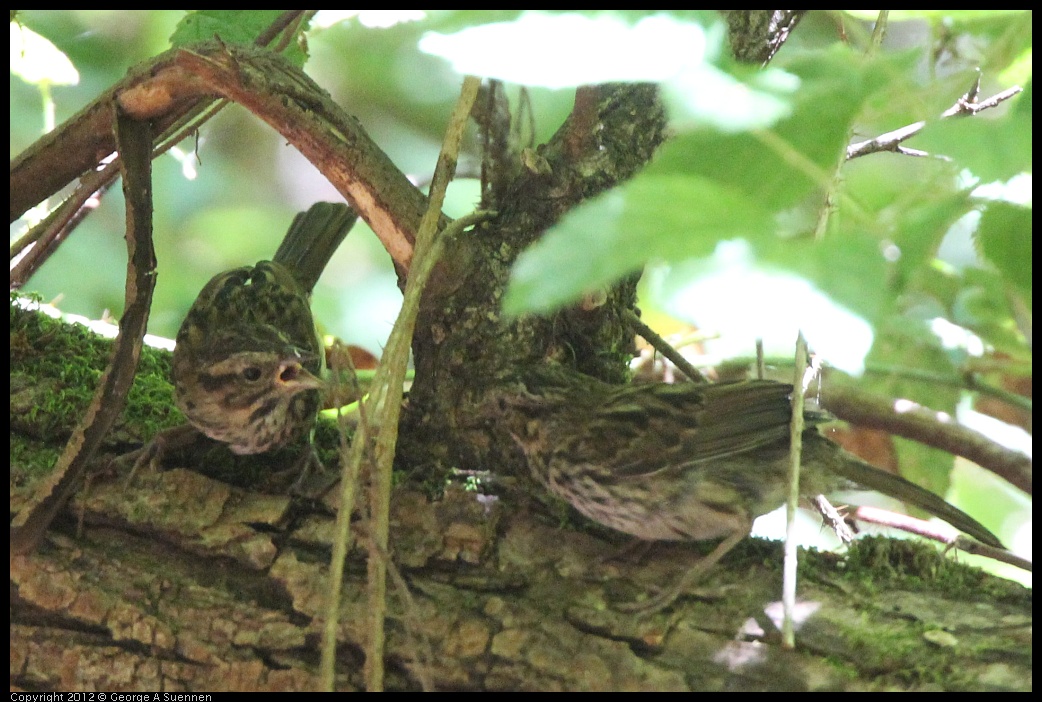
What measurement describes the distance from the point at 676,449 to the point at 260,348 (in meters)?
1.52

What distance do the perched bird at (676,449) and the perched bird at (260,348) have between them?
0.83m

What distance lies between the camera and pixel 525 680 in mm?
2068

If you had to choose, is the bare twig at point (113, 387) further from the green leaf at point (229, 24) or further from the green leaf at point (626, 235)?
the green leaf at point (626, 235)

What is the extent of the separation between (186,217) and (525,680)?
536 cm

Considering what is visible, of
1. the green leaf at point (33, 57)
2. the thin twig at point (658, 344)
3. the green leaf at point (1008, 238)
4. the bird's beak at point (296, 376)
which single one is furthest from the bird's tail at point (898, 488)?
the green leaf at point (33, 57)

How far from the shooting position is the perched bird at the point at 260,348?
3.01 m

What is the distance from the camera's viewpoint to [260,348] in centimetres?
325

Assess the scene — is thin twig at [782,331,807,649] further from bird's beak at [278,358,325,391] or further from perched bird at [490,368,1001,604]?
bird's beak at [278,358,325,391]

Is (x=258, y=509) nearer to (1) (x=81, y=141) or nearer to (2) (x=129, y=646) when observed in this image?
(2) (x=129, y=646)

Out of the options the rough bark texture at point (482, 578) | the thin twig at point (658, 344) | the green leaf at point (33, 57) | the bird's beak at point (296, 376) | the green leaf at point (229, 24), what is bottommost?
the rough bark texture at point (482, 578)

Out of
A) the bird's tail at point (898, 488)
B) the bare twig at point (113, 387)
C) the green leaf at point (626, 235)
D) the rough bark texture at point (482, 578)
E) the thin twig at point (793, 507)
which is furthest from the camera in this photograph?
the bird's tail at point (898, 488)

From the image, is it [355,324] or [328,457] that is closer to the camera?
[328,457]

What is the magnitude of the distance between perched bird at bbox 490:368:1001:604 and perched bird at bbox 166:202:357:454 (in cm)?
83

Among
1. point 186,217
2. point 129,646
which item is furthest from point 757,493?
point 186,217
